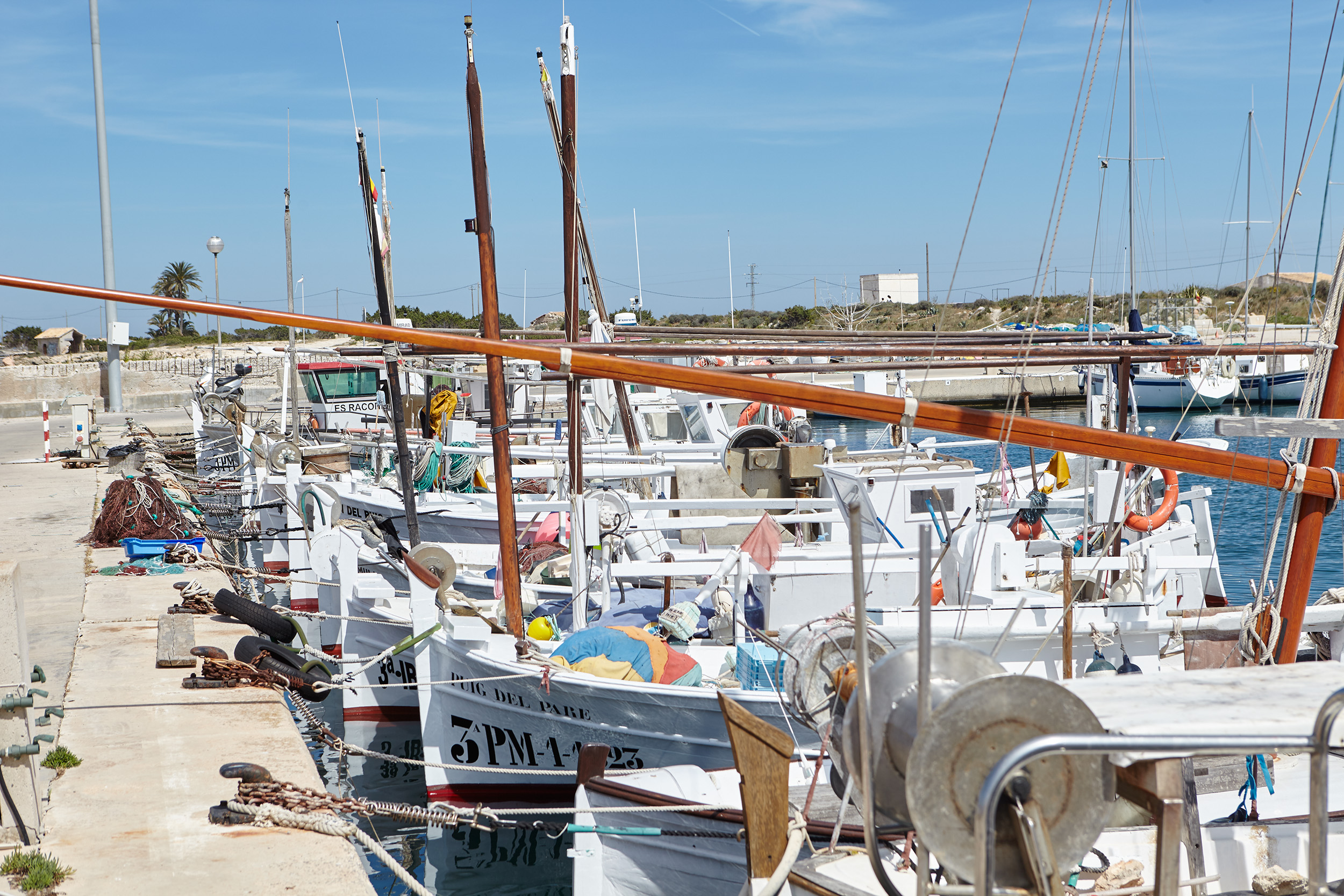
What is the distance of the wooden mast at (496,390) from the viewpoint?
29.2ft

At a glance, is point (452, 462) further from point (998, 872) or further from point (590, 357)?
point (998, 872)

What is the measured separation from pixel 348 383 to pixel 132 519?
11894 millimetres

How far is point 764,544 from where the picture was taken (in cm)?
944

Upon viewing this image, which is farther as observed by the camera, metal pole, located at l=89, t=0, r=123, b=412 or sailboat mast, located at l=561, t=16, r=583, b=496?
metal pole, located at l=89, t=0, r=123, b=412

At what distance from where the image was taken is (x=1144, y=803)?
3.14 meters

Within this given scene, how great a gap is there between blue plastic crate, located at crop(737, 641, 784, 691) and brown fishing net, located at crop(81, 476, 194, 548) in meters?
10.6

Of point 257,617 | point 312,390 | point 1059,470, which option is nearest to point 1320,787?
point 257,617

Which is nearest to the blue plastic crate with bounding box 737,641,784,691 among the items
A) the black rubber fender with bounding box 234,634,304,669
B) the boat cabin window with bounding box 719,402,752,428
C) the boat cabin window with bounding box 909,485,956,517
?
the boat cabin window with bounding box 909,485,956,517

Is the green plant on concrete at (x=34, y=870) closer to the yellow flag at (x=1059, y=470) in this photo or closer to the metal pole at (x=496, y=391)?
the metal pole at (x=496, y=391)

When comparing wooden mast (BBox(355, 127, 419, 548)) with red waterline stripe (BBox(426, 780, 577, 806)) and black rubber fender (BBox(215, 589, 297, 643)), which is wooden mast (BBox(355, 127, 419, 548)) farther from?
red waterline stripe (BBox(426, 780, 577, 806))

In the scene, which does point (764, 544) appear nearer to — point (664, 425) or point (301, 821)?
point (301, 821)

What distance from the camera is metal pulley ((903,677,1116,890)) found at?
272 centimetres

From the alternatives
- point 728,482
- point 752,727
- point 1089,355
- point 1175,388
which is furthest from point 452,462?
point 1175,388

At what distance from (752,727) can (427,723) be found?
5581 mm
